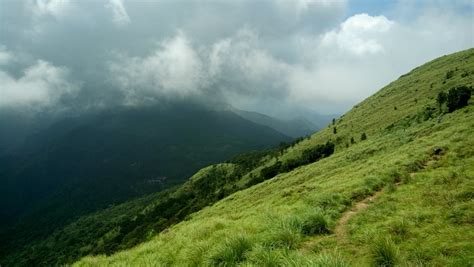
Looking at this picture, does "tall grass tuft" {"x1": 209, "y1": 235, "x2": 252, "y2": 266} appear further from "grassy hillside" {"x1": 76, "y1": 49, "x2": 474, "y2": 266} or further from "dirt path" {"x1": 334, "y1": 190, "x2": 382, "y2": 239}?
"dirt path" {"x1": 334, "y1": 190, "x2": 382, "y2": 239}

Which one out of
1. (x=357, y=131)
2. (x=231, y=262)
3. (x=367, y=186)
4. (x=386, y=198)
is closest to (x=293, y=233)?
(x=231, y=262)

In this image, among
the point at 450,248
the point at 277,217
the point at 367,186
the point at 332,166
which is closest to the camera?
the point at 450,248

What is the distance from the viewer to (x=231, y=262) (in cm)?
802

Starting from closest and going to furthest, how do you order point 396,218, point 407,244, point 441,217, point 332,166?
point 407,244
point 441,217
point 396,218
point 332,166

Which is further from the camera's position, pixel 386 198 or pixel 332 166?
pixel 332 166

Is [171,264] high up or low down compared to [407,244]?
up

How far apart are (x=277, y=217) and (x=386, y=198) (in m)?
6.31

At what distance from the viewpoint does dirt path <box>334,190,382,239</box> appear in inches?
411

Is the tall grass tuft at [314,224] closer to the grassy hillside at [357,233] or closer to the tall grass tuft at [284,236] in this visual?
the grassy hillside at [357,233]

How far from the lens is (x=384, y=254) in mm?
7203

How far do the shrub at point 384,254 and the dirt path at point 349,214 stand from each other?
256 cm

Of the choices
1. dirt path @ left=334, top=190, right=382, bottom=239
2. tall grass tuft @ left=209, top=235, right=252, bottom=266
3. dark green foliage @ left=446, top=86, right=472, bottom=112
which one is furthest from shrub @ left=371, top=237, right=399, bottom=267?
dark green foliage @ left=446, top=86, right=472, bottom=112

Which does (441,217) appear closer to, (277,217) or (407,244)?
(407,244)

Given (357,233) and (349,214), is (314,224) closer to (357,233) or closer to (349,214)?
(357,233)
